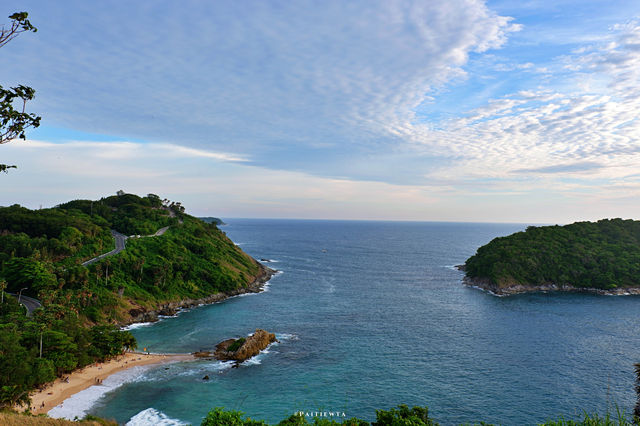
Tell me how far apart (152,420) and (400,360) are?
4532cm

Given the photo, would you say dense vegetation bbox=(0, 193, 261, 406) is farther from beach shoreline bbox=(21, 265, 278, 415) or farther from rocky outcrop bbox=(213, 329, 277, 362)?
rocky outcrop bbox=(213, 329, 277, 362)

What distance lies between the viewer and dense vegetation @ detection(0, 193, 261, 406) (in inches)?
2211

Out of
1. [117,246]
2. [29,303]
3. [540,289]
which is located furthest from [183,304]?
[540,289]

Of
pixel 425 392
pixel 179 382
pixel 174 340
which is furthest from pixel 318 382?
pixel 174 340

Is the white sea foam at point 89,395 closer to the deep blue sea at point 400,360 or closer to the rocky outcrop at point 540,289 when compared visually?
the deep blue sea at point 400,360

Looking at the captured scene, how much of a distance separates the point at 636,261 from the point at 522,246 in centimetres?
4090

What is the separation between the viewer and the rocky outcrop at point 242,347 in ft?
227

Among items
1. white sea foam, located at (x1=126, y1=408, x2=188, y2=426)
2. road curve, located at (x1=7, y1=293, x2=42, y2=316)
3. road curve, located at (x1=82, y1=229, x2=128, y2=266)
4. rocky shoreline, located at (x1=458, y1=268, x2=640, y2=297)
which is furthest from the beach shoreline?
rocky shoreline, located at (x1=458, y1=268, x2=640, y2=297)

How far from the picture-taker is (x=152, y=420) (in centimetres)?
4756

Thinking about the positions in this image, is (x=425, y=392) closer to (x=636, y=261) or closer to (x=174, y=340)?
(x=174, y=340)

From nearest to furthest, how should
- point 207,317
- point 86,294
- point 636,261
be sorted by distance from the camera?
point 86,294
point 207,317
point 636,261

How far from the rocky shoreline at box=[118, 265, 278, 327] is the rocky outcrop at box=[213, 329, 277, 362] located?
3017 cm

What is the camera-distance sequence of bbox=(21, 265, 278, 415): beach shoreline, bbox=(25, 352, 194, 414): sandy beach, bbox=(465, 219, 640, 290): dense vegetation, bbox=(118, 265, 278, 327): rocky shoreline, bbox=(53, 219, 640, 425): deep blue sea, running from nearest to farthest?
1. bbox=(25, 352, 194, 414): sandy beach
2. bbox=(21, 265, 278, 415): beach shoreline
3. bbox=(53, 219, 640, 425): deep blue sea
4. bbox=(118, 265, 278, 327): rocky shoreline
5. bbox=(465, 219, 640, 290): dense vegetation

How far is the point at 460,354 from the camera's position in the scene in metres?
72.6
